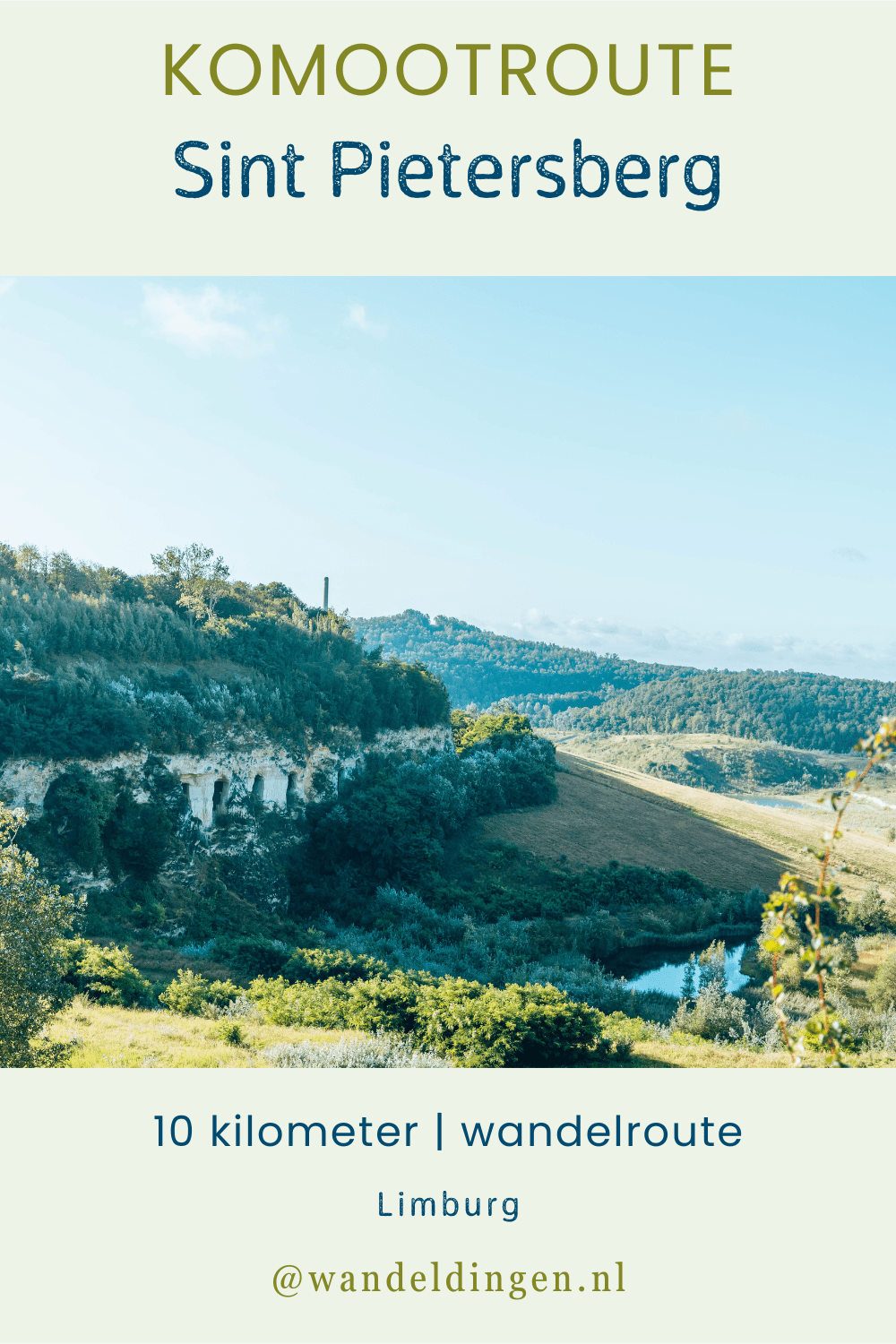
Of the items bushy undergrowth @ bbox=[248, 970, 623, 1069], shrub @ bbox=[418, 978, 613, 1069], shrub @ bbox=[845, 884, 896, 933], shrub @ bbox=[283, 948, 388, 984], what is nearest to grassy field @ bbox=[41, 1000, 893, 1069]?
bushy undergrowth @ bbox=[248, 970, 623, 1069]

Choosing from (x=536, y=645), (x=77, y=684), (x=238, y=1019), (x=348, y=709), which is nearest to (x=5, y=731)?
(x=77, y=684)

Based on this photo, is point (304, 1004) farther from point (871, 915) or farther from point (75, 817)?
point (871, 915)

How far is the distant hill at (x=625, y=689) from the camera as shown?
116 meters

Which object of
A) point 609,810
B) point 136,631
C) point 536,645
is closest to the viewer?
point 136,631

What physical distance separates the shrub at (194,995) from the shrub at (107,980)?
0.49 m

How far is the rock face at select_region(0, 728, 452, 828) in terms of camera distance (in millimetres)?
23344

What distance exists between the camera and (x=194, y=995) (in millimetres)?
16234

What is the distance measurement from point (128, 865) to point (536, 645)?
5636 inches

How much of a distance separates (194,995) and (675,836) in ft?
108

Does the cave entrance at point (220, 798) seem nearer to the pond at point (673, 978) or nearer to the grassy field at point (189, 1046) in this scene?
the grassy field at point (189, 1046)

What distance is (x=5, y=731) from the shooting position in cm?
2309

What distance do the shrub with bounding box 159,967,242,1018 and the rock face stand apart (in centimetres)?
921

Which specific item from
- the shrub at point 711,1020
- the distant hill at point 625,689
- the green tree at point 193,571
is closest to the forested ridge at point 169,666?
the green tree at point 193,571
